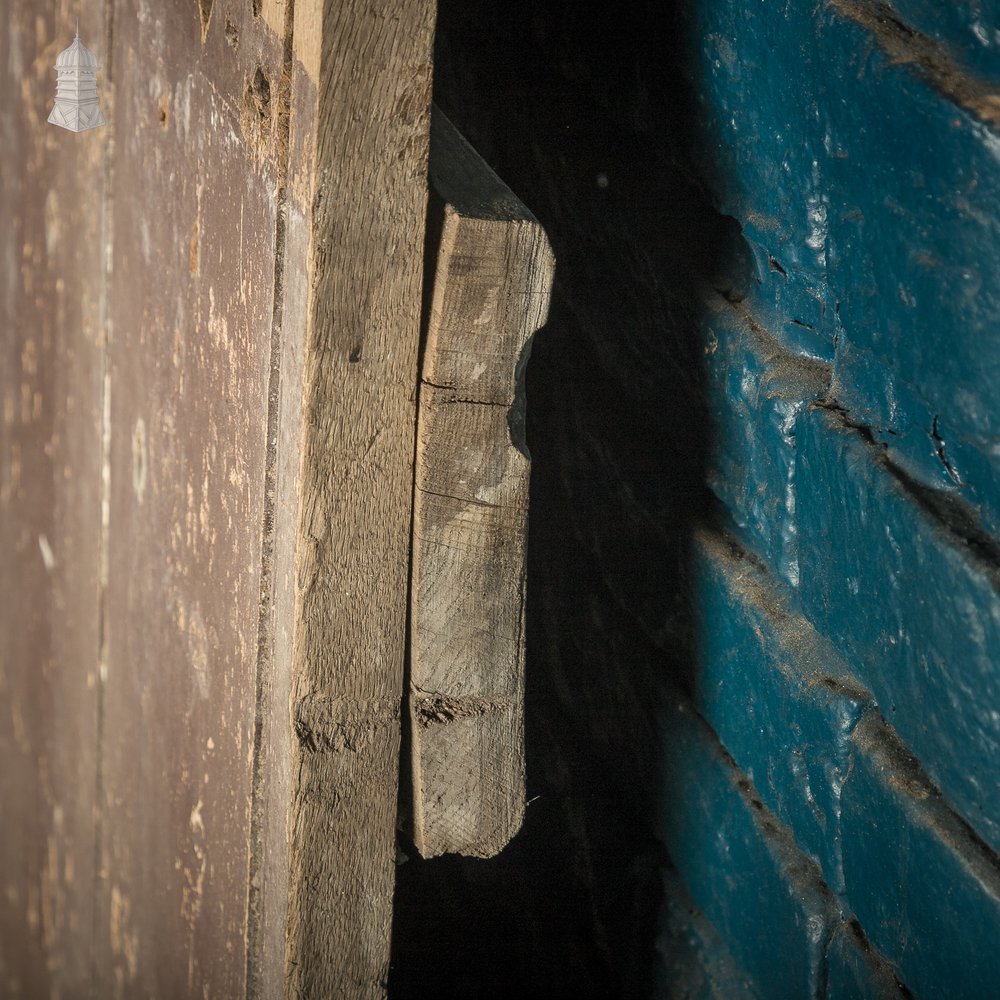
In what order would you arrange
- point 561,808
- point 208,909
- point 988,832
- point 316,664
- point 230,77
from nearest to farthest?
point 988,832, point 316,664, point 230,77, point 208,909, point 561,808

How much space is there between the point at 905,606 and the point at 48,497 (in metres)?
1.07

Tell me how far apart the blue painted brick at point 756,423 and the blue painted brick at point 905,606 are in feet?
0.06

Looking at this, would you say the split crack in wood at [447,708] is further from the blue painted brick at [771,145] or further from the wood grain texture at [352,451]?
the blue painted brick at [771,145]

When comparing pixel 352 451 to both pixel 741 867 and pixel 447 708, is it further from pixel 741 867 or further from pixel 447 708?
pixel 741 867

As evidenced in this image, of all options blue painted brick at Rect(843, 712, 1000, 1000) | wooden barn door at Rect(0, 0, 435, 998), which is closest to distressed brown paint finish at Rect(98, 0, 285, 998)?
wooden barn door at Rect(0, 0, 435, 998)

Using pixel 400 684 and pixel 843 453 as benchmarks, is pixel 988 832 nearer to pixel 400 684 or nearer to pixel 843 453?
pixel 843 453

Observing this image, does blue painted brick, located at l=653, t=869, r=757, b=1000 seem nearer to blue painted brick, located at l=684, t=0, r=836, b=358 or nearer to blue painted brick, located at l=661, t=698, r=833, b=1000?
blue painted brick, located at l=661, t=698, r=833, b=1000

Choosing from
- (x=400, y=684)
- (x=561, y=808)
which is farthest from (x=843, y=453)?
(x=561, y=808)

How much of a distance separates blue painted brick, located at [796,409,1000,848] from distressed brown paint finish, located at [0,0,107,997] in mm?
823

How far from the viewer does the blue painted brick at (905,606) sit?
657 millimetres

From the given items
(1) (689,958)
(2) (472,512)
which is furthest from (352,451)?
(1) (689,958)

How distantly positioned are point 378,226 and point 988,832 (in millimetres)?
516

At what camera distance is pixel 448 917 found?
118 centimetres

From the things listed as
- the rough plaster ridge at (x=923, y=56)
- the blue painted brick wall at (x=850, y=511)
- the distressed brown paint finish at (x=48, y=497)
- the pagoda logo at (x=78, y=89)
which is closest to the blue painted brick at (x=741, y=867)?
the blue painted brick wall at (x=850, y=511)
